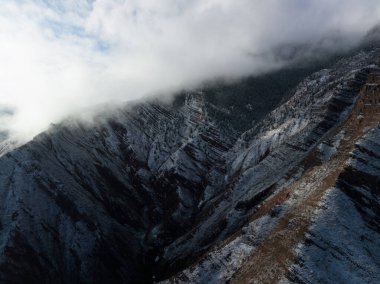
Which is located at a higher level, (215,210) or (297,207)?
(297,207)

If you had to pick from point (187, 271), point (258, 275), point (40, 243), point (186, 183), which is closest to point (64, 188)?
point (40, 243)

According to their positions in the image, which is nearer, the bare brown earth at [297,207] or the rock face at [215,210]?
the bare brown earth at [297,207]

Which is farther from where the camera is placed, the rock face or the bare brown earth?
the rock face

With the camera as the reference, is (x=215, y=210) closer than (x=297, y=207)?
No
